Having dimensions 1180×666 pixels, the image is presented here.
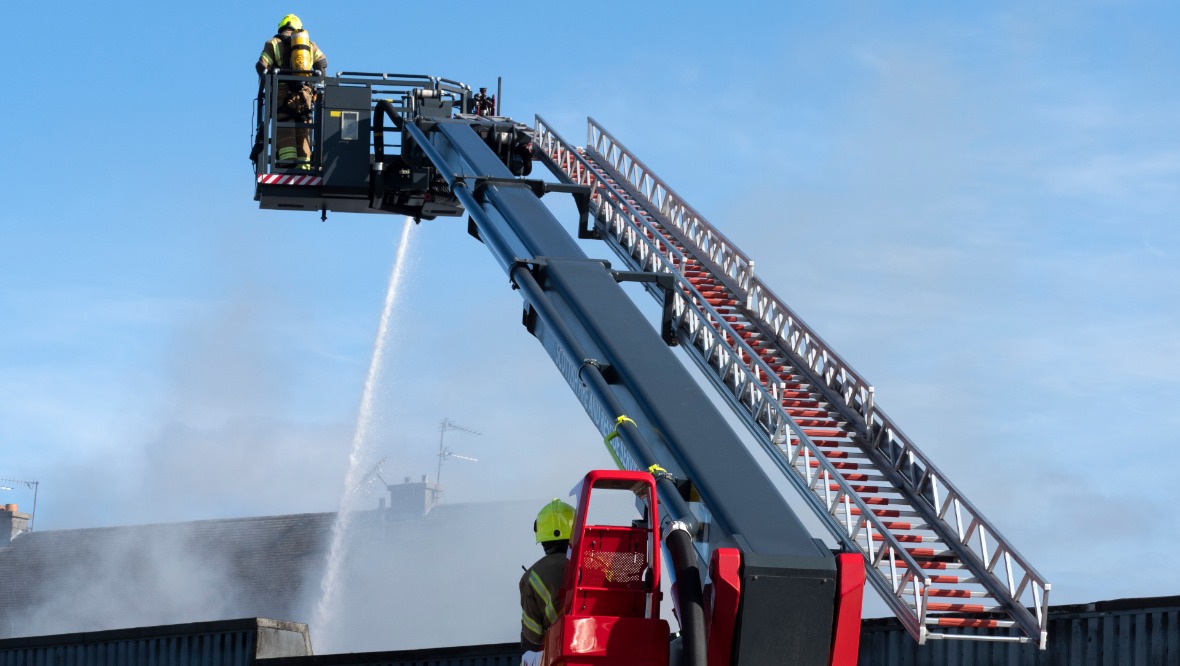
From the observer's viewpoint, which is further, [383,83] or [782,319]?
[782,319]

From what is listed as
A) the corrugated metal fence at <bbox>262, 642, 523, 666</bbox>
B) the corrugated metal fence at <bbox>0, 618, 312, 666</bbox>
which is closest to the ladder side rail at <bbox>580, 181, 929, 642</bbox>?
the corrugated metal fence at <bbox>262, 642, 523, 666</bbox>

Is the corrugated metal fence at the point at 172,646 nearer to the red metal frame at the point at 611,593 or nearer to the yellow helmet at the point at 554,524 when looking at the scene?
the yellow helmet at the point at 554,524

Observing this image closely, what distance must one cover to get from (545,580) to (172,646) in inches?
538

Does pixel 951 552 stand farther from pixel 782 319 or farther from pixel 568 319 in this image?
pixel 568 319

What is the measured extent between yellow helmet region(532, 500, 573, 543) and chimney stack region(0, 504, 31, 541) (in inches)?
1635

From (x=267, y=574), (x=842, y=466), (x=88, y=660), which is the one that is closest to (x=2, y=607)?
(x=267, y=574)

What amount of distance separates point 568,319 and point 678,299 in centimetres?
1024

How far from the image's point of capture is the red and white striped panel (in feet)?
61.7

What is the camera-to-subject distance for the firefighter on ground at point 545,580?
7.65 m

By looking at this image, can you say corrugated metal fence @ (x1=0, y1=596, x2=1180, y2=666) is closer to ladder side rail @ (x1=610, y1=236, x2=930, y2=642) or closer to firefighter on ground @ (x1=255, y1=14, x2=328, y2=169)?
ladder side rail @ (x1=610, y1=236, x2=930, y2=642)

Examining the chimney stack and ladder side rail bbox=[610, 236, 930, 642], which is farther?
the chimney stack

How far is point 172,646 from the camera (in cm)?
1997

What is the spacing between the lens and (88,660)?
20484mm

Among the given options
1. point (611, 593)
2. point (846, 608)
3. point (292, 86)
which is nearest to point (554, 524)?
point (611, 593)
